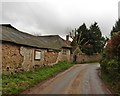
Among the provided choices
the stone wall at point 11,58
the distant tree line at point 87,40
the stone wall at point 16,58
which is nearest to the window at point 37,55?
the stone wall at point 16,58

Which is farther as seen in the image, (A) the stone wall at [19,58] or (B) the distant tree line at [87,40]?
(B) the distant tree line at [87,40]

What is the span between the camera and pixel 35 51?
88.2 feet

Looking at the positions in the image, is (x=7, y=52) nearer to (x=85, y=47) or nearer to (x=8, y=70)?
(x=8, y=70)

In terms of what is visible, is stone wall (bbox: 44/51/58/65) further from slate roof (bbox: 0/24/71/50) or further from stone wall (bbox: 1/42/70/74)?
slate roof (bbox: 0/24/71/50)

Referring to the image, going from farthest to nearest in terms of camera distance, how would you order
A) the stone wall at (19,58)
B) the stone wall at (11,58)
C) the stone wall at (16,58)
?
the stone wall at (19,58), the stone wall at (16,58), the stone wall at (11,58)

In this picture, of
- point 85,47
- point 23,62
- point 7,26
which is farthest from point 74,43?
point 23,62

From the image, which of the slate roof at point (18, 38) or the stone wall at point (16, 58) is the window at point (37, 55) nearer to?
the stone wall at point (16, 58)

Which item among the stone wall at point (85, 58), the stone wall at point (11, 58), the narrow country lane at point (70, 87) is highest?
the stone wall at point (85, 58)


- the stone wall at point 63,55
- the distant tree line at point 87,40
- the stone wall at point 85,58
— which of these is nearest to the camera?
the stone wall at point 63,55

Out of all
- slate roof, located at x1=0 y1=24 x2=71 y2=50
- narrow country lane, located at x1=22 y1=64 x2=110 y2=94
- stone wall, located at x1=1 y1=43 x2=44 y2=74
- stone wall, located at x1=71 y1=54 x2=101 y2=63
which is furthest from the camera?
stone wall, located at x1=71 y1=54 x2=101 y2=63

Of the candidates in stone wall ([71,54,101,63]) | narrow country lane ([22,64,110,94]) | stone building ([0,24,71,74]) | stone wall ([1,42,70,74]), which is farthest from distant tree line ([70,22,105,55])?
narrow country lane ([22,64,110,94])

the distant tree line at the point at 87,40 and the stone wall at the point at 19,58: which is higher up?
the distant tree line at the point at 87,40

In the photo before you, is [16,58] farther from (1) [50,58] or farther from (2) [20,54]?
(1) [50,58]

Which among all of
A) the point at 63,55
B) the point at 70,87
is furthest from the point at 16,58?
the point at 63,55
